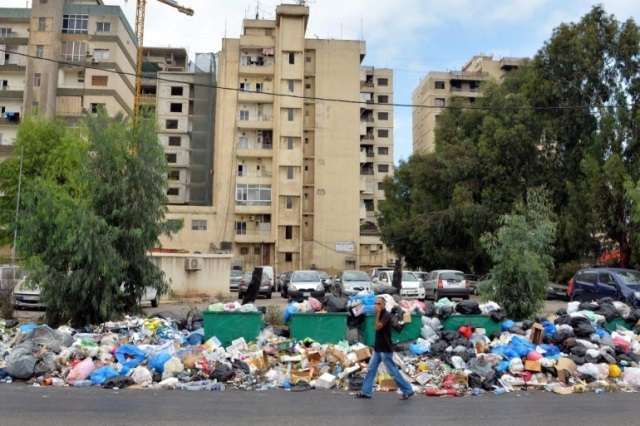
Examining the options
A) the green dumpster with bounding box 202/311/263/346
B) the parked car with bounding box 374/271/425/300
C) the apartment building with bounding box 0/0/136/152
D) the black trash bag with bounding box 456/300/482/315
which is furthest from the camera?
the apartment building with bounding box 0/0/136/152

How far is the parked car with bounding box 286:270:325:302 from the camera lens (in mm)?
29100

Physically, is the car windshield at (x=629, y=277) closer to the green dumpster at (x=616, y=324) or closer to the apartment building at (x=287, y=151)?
the green dumpster at (x=616, y=324)

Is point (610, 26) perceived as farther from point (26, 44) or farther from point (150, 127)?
point (26, 44)

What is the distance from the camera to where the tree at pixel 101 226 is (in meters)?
16.9

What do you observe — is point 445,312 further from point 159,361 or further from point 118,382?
point 118,382

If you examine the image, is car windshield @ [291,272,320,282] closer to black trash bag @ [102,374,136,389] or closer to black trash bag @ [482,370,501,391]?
black trash bag @ [482,370,501,391]

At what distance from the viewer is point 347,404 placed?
10133 millimetres

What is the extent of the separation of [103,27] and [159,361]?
58010mm

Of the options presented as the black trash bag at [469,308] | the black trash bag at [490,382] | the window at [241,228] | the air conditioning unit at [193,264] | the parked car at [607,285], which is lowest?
the black trash bag at [490,382]

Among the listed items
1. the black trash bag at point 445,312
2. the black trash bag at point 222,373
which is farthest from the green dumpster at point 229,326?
the black trash bag at point 445,312

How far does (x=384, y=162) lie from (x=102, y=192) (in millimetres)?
68430

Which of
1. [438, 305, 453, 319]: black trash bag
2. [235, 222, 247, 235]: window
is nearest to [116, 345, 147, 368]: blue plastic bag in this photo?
[438, 305, 453, 319]: black trash bag

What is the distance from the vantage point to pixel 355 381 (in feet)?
38.7

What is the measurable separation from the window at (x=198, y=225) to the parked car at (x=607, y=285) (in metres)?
41.1
